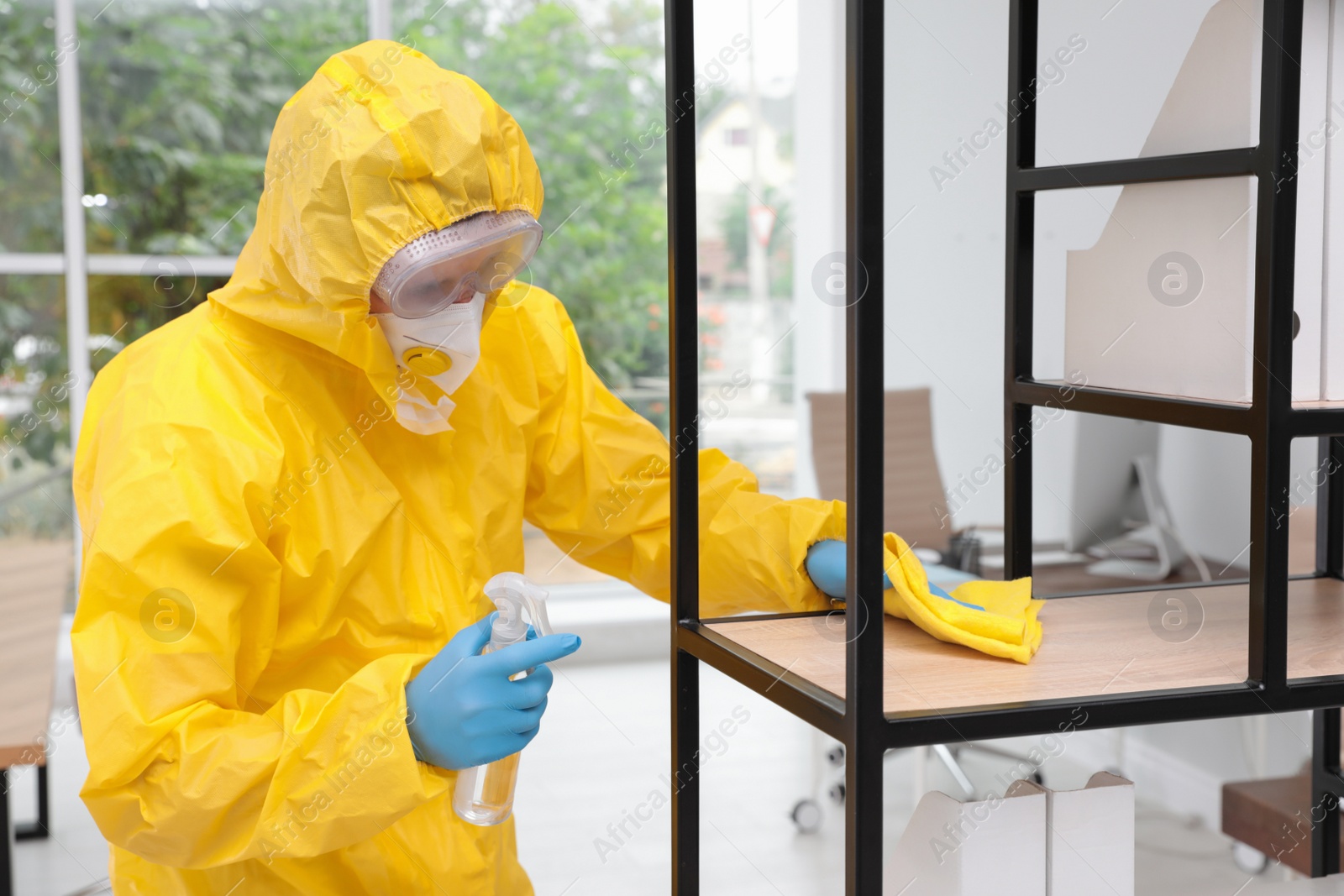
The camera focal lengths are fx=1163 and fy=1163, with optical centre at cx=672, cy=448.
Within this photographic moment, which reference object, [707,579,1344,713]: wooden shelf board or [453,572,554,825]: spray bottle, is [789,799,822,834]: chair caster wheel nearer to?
[453,572,554,825]: spray bottle

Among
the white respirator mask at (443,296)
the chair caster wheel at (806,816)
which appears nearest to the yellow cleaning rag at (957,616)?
the white respirator mask at (443,296)

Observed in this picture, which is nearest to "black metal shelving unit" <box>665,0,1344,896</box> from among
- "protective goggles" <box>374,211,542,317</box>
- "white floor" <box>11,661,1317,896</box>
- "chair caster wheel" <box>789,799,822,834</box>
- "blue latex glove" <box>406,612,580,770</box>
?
"blue latex glove" <box>406,612,580,770</box>

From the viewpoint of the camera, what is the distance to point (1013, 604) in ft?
3.24

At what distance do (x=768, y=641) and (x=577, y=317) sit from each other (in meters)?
3.60

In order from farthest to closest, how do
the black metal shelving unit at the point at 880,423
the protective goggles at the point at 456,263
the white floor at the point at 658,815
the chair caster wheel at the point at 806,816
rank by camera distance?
the chair caster wheel at the point at 806,816 → the white floor at the point at 658,815 → the protective goggles at the point at 456,263 → the black metal shelving unit at the point at 880,423

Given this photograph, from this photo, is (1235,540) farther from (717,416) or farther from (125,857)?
(125,857)

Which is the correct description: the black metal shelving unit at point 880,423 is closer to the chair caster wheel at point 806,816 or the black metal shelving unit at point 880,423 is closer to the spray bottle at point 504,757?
the spray bottle at point 504,757

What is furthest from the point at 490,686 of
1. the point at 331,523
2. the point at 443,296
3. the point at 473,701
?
the point at 443,296

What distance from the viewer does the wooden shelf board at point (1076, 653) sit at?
795mm

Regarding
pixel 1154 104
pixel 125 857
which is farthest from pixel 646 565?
pixel 1154 104

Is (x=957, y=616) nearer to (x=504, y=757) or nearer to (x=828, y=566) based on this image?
(x=828, y=566)

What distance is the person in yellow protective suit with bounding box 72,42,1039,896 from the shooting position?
986 millimetres

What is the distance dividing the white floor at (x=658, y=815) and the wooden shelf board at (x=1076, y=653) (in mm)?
1348

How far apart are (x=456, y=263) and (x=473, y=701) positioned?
42 cm
